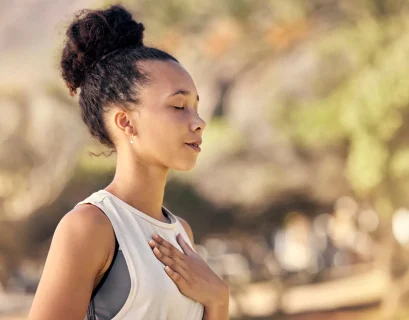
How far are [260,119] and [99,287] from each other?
17.2ft

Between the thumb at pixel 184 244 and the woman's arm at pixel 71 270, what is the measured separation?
0.18 meters

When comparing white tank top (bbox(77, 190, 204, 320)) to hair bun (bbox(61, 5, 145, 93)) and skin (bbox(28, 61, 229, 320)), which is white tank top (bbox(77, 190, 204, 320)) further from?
hair bun (bbox(61, 5, 145, 93))

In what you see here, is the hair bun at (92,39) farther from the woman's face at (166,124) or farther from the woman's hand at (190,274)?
the woman's hand at (190,274)

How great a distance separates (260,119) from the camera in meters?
6.21

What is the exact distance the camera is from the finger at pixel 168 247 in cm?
111

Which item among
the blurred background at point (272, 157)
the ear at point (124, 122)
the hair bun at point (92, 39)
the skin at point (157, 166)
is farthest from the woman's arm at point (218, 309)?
the blurred background at point (272, 157)

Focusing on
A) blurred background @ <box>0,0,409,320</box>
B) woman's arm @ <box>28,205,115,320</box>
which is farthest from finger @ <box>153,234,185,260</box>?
blurred background @ <box>0,0,409,320</box>

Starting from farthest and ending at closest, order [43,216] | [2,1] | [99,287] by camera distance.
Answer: [2,1], [43,216], [99,287]

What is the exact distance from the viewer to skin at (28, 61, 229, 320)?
3.39 feet

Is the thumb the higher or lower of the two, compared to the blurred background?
lower

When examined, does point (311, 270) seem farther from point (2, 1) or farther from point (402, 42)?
point (2, 1)

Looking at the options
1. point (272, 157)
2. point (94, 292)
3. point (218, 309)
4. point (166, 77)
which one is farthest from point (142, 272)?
point (272, 157)

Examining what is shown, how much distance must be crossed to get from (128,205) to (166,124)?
5.4 inches

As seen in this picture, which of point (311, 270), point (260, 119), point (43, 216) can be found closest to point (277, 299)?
point (311, 270)
